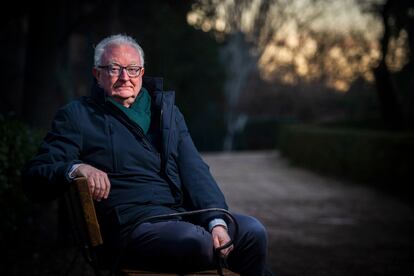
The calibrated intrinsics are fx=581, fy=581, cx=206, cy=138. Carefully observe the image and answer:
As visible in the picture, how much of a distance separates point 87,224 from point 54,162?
41 cm

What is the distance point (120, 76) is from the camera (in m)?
3.15

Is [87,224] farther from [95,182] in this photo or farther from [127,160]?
[127,160]

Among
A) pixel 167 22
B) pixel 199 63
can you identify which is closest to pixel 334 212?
pixel 167 22

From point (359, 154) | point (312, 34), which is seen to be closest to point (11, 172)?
point (359, 154)

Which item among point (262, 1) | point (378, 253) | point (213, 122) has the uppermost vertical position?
point (262, 1)

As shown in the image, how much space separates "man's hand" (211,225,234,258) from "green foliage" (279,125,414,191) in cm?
964

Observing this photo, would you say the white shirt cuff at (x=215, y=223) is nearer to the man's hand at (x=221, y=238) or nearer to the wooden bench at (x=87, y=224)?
the man's hand at (x=221, y=238)

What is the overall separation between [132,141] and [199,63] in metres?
21.6

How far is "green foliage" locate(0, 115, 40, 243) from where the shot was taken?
14.6 ft

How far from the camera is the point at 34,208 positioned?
19.7 feet

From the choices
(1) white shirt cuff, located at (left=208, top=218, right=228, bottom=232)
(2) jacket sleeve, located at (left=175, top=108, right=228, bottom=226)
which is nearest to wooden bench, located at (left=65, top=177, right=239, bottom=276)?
(1) white shirt cuff, located at (left=208, top=218, right=228, bottom=232)

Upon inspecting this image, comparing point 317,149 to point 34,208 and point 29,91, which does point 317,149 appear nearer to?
point 29,91

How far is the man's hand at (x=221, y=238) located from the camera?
2.67 m

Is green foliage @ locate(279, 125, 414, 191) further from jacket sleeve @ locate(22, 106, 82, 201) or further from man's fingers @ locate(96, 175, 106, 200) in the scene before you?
man's fingers @ locate(96, 175, 106, 200)
